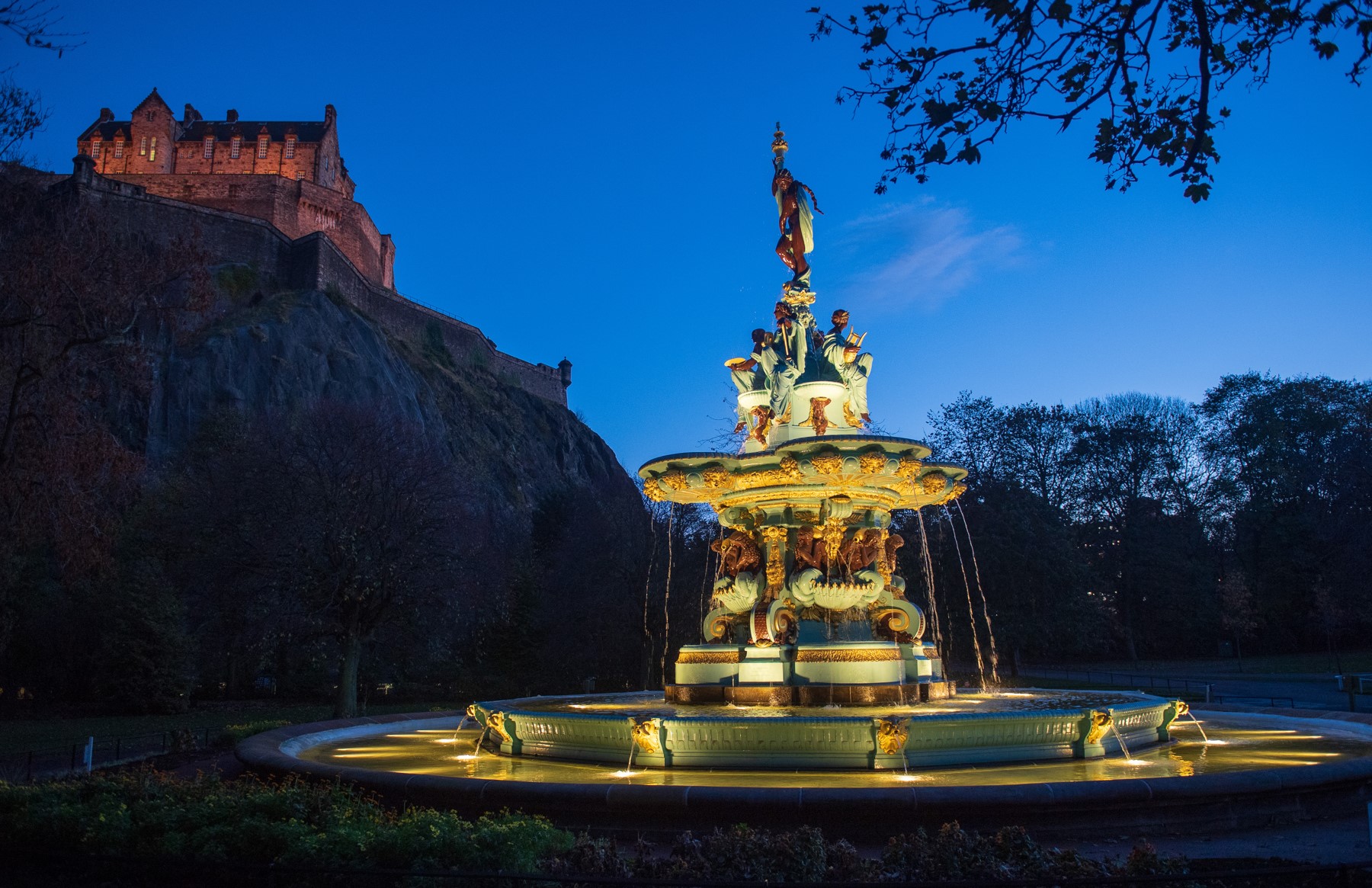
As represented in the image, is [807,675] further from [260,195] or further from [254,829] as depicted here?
[260,195]

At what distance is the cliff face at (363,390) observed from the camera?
5847 centimetres

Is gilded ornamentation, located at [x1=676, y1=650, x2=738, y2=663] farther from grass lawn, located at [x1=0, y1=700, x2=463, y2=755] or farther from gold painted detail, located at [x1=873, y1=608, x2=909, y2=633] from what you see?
grass lawn, located at [x1=0, y1=700, x2=463, y2=755]

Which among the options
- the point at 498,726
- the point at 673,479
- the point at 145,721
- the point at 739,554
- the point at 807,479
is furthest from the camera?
the point at 145,721

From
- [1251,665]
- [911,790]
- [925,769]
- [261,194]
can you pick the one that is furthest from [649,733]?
[261,194]

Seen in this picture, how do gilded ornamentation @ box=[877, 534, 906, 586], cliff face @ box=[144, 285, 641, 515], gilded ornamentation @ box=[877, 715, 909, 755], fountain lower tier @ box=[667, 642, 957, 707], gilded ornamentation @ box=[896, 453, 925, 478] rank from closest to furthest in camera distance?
gilded ornamentation @ box=[877, 715, 909, 755] < fountain lower tier @ box=[667, 642, 957, 707] < gilded ornamentation @ box=[896, 453, 925, 478] < gilded ornamentation @ box=[877, 534, 906, 586] < cliff face @ box=[144, 285, 641, 515]

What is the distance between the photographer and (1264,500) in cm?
5444

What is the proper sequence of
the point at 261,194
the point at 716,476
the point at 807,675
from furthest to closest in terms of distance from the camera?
the point at 261,194 < the point at 716,476 < the point at 807,675

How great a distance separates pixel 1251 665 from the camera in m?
45.8

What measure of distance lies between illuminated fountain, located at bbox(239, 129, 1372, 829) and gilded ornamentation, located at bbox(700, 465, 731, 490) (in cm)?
3

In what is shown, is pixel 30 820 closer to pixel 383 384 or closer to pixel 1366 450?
pixel 1366 450

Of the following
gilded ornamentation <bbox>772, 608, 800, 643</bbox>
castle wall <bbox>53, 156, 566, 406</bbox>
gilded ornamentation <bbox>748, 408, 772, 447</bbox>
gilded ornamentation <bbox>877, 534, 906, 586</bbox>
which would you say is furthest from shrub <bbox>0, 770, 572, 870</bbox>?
castle wall <bbox>53, 156, 566, 406</bbox>

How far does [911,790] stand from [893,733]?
5.67ft

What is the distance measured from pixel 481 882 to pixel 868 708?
6955 mm

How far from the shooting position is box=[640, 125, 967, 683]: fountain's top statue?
41.2 feet
